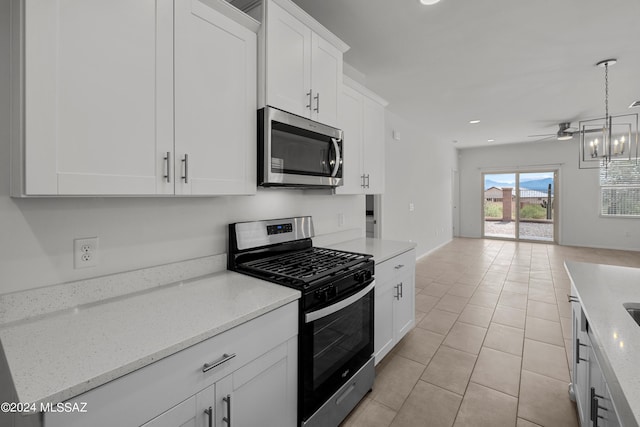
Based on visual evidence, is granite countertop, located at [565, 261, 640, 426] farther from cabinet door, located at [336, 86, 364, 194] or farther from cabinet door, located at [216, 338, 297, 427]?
cabinet door, located at [336, 86, 364, 194]

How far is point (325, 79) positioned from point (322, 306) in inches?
59.2

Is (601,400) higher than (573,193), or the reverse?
(573,193)

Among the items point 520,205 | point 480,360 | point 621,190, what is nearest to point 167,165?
point 480,360

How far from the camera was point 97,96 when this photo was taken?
41.9 inches

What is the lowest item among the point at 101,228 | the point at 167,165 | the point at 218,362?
the point at 218,362

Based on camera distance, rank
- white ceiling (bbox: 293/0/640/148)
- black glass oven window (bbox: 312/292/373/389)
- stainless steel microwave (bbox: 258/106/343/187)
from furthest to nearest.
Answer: white ceiling (bbox: 293/0/640/148)
stainless steel microwave (bbox: 258/106/343/187)
black glass oven window (bbox: 312/292/373/389)

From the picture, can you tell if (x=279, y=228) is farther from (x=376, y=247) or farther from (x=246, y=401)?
(x=246, y=401)

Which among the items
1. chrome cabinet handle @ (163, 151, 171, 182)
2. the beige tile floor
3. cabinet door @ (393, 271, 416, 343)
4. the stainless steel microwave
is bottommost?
the beige tile floor

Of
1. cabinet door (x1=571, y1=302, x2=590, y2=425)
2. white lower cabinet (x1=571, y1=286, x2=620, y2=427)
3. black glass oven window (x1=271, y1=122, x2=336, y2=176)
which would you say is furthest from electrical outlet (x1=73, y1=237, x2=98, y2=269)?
cabinet door (x1=571, y1=302, x2=590, y2=425)

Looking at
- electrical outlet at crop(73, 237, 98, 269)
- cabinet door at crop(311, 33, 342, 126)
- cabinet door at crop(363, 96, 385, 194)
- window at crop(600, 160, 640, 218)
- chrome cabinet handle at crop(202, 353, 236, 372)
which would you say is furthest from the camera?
window at crop(600, 160, 640, 218)

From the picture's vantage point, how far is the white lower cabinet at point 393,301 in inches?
84.7

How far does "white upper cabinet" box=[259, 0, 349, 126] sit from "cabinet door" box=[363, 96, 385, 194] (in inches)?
23.1

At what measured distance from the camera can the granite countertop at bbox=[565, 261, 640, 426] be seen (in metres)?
0.77

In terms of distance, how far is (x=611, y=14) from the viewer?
2229 mm
